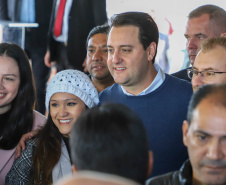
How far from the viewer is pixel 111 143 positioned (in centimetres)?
114

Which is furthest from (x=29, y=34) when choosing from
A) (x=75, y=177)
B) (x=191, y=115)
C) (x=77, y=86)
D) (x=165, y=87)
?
(x=75, y=177)

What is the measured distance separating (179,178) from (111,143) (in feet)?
1.95

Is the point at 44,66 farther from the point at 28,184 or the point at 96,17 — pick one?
the point at 28,184

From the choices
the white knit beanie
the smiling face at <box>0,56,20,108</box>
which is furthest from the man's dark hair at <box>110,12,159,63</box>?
the smiling face at <box>0,56,20,108</box>

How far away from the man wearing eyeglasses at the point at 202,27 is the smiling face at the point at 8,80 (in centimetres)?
127

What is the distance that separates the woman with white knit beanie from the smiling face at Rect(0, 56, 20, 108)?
30cm

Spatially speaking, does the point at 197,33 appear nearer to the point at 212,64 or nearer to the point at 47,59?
the point at 212,64

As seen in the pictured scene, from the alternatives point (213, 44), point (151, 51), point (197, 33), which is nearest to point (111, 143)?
point (213, 44)

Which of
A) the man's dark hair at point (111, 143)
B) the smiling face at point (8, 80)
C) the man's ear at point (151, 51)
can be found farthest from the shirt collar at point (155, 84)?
the man's dark hair at point (111, 143)

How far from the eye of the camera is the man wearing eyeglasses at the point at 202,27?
3215 millimetres

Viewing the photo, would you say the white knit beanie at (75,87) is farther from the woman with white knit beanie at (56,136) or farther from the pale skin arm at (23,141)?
the pale skin arm at (23,141)

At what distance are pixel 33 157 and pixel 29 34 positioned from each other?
2603mm

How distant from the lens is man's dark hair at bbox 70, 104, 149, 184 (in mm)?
1112

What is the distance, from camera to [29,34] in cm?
470
